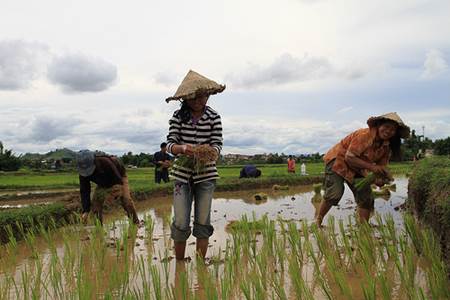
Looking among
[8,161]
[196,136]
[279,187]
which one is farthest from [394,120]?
[8,161]

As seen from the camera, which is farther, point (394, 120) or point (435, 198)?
point (394, 120)

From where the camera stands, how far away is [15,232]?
5.29 metres

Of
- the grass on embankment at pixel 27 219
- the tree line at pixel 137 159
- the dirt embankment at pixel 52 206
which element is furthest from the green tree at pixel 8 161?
the grass on embankment at pixel 27 219

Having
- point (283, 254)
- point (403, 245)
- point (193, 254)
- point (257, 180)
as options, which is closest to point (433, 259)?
point (403, 245)

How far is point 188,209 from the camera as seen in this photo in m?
3.66

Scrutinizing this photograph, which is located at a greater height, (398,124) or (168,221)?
(398,124)

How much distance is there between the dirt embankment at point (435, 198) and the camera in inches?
118

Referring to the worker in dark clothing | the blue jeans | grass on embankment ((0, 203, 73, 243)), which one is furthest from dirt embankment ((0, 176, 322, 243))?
the blue jeans

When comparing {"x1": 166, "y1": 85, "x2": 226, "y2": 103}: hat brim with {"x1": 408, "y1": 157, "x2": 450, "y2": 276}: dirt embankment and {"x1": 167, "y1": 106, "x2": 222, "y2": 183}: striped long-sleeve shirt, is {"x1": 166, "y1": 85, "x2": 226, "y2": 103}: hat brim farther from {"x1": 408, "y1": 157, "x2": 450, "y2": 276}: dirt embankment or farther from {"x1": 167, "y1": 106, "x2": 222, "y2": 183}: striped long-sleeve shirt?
{"x1": 408, "y1": 157, "x2": 450, "y2": 276}: dirt embankment

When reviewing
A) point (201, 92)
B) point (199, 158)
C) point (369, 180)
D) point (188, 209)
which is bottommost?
point (188, 209)

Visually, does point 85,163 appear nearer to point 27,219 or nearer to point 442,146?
point 27,219

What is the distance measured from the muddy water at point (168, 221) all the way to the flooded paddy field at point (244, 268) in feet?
0.09

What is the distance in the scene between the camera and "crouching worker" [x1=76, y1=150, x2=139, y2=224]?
494 centimetres

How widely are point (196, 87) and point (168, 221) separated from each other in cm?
185
